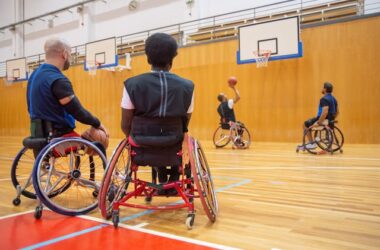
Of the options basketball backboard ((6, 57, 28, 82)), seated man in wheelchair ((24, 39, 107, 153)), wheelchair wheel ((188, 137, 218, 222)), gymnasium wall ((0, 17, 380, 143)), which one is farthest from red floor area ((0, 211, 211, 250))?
basketball backboard ((6, 57, 28, 82))

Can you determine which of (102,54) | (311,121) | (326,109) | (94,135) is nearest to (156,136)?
(94,135)

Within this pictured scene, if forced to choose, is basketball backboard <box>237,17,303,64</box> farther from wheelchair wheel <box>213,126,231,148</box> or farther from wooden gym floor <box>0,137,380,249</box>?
wooden gym floor <box>0,137,380,249</box>

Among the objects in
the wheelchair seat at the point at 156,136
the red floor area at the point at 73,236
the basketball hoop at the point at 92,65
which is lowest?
the red floor area at the point at 73,236

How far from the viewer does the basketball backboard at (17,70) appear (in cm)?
1270

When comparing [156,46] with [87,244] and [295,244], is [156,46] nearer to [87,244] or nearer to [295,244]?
[87,244]

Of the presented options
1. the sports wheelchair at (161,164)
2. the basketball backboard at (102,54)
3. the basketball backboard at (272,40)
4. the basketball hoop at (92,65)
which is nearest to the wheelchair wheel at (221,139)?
the basketball backboard at (272,40)

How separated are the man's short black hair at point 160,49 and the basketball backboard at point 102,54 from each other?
8383 millimetres

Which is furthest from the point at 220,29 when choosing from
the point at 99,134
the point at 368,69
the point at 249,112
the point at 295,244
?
the point at 295,244

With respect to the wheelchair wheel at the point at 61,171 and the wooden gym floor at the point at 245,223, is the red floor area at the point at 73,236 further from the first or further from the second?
the wheelchair wheel at the point at 61,171

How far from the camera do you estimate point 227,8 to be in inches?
389

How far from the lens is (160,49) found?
197 cm

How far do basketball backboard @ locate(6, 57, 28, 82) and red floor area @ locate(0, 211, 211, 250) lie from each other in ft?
39.1

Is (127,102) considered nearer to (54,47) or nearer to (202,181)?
(202,181)

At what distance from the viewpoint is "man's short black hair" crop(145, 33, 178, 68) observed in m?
1.97
